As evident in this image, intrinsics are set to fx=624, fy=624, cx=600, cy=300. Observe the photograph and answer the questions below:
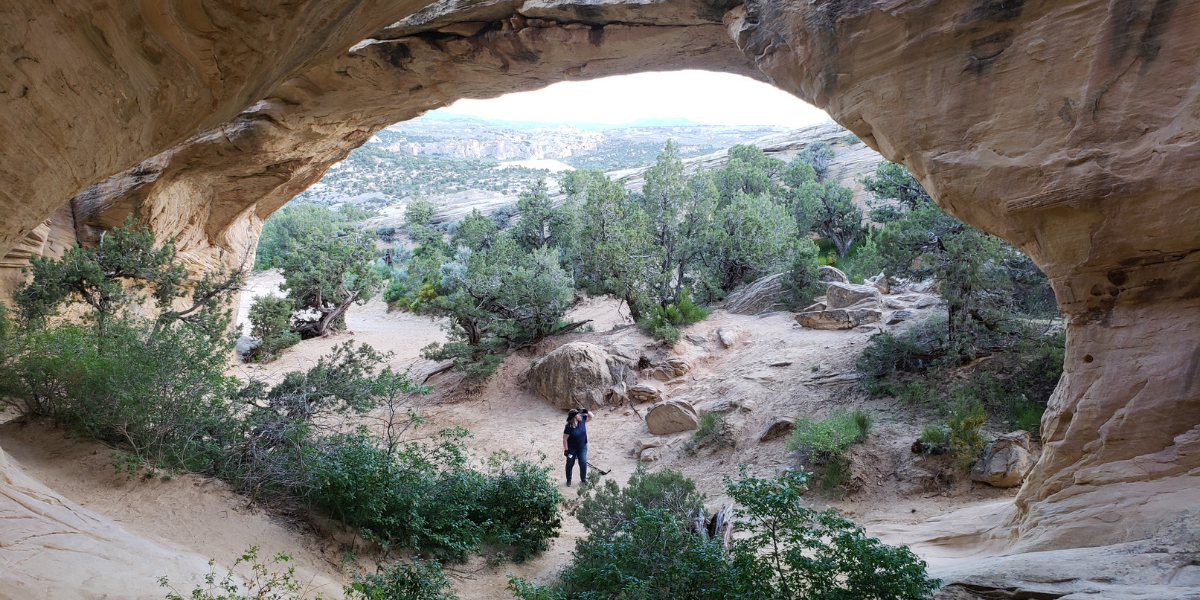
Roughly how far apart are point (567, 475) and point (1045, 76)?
29.6 ft

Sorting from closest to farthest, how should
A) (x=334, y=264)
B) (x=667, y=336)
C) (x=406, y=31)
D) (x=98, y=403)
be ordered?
(x=98, y=403) → (x=406, y=31) → (x=667, y=336) → (x=334, y=264)

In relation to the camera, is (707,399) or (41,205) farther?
(707,399)

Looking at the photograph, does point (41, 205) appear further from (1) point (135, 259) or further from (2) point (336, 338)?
(2) point (336, 338)

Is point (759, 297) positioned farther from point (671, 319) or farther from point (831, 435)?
point (831, 435)

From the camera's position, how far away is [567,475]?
1138cm

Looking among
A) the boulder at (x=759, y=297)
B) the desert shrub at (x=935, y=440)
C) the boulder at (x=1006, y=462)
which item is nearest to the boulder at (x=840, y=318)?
the boulder at (x=759, y=297)

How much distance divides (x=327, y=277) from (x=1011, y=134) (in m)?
21.4

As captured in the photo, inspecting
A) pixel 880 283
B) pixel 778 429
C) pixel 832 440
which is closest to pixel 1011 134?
pixel 832 440

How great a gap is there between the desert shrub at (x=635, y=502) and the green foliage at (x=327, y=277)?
55.0 feet

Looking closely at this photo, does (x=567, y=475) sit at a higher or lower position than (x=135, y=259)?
lower

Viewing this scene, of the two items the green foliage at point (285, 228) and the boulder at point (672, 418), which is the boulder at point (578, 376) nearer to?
the boulder at point (672, 418)

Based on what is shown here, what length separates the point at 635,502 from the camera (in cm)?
805

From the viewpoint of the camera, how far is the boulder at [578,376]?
15.6m

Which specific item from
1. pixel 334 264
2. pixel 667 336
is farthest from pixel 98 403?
pixel 334 264
